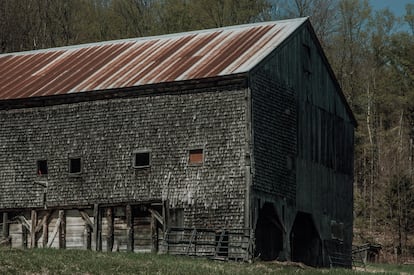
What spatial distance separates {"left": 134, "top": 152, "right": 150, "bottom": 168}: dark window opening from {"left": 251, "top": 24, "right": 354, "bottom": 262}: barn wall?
4.51m

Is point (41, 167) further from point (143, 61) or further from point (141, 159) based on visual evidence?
point (143, 61)

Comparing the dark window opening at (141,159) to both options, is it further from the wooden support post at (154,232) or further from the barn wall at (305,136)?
the barn wall at (305,136)

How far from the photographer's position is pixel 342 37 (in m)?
80.6

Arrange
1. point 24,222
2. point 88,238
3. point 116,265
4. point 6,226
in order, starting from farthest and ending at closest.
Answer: point 6,226 < point 24,222 < point 88,238 < point 116,265

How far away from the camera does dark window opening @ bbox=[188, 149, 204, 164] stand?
137ft

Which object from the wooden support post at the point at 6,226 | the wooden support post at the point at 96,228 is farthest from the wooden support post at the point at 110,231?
the wooden support post at the point at 6,226

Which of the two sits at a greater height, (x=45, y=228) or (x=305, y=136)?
(x=305, y=136)

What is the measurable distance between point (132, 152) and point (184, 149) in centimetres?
237

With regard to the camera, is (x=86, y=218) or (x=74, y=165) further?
(x=74, y=165)

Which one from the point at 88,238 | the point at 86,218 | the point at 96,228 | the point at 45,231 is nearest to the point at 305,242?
the point at 96,228

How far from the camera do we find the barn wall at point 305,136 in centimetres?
4219

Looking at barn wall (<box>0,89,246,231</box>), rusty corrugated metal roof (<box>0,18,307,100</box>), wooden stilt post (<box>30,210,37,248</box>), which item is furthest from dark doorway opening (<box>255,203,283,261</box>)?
wooden stilt post (<box>30,210,37,248</box>)

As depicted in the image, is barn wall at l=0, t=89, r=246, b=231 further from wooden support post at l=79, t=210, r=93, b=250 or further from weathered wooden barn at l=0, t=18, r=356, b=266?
wooden support post at l=79, t=210, r=93, b=250

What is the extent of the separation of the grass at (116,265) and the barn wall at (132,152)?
10.9 ft
